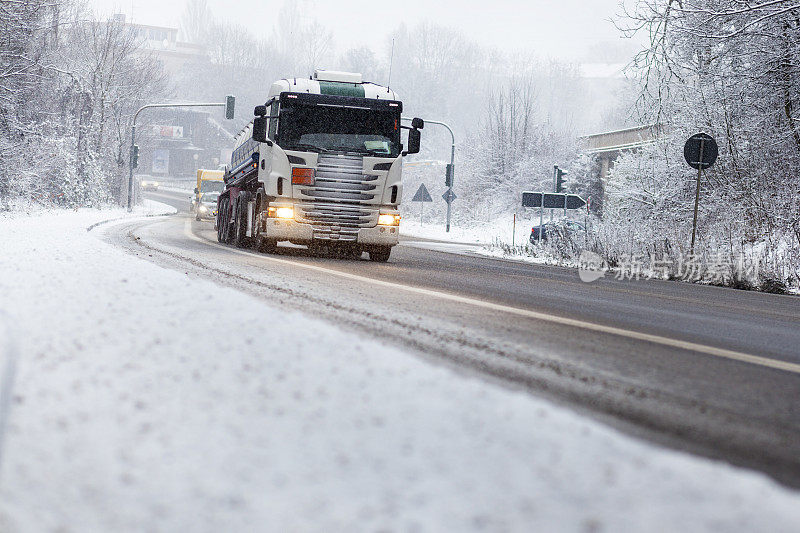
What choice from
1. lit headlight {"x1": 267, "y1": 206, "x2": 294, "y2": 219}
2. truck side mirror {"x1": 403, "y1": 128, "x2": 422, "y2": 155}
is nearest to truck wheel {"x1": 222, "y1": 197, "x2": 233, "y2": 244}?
lit headlight {"x1": 267, "y1": 206, "x2": 294, "y2": 219}

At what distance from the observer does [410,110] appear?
111125 mm

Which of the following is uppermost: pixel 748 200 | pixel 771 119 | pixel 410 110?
pixel 410 110

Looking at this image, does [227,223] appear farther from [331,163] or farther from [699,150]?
[699,150]

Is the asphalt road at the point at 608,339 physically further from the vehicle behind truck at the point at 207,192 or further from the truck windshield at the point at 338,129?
the vehicle behind truck at the point at 207,192

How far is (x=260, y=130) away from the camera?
16203 mm

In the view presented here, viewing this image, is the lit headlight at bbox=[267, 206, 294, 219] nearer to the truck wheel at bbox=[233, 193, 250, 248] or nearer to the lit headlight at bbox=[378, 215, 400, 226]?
the lit headlight at bbox=[378, 215, 400, 226]

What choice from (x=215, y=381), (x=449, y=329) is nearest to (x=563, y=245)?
(x=449, y=329)

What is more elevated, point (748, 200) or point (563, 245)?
point (748, 200)

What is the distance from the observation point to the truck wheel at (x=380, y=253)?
53.7 ft

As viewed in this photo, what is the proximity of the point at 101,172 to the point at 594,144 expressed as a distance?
28729mm

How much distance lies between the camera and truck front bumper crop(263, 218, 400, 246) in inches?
610

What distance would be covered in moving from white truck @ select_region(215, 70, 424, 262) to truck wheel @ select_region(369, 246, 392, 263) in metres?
0.13

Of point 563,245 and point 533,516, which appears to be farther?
point 563,245

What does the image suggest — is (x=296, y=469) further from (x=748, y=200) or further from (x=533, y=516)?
(x=748, y=200)
